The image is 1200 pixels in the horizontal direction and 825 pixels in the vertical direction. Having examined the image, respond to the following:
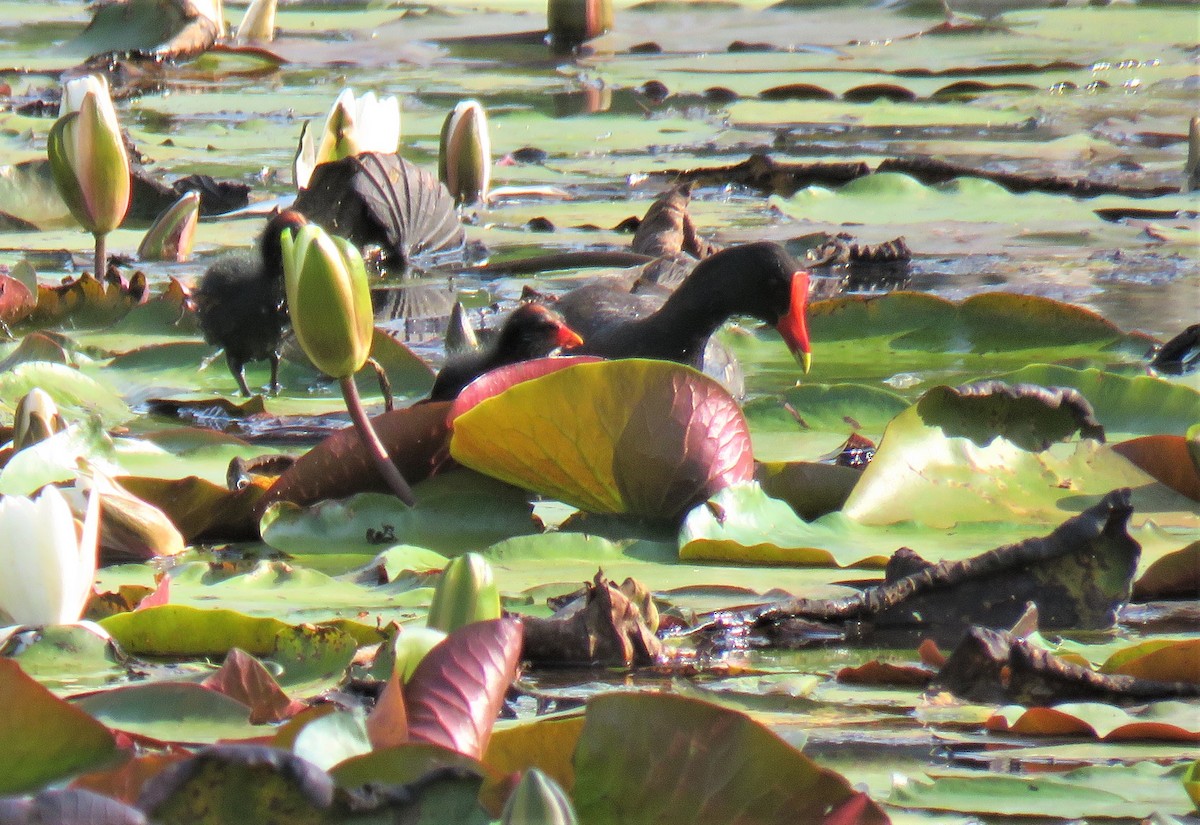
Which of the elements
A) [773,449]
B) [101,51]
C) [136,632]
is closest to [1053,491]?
[773,449]

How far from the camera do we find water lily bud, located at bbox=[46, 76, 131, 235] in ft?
9.22

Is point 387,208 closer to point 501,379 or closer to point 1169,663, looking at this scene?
point 501,379

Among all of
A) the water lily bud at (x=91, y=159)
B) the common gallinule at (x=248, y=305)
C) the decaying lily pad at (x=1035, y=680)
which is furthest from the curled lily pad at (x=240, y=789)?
the water lily bud at (x=91, y=159)

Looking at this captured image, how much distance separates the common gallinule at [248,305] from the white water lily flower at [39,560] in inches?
49.6

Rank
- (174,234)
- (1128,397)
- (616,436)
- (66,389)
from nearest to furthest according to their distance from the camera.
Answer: (616,436) < (1128,397) < (66,389) < (174,234)

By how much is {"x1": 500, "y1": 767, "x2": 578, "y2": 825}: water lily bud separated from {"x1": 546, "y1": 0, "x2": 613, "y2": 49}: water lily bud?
7.03 m

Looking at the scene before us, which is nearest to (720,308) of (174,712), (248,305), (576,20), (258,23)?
(248,305)

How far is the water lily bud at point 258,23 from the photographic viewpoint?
7.68 metres

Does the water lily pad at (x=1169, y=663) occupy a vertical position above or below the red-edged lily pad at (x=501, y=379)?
below

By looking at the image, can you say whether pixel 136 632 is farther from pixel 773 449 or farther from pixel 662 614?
pixel 773 449

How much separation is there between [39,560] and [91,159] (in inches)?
62.7

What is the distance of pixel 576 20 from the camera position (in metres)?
7.65

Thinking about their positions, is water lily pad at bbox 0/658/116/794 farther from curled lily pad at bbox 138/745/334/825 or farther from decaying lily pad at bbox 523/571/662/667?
decaying lily pad at bbox 523/571/662/667

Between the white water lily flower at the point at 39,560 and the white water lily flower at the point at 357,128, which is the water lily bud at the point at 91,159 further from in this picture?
the white water lily flower at the point at 39,560
